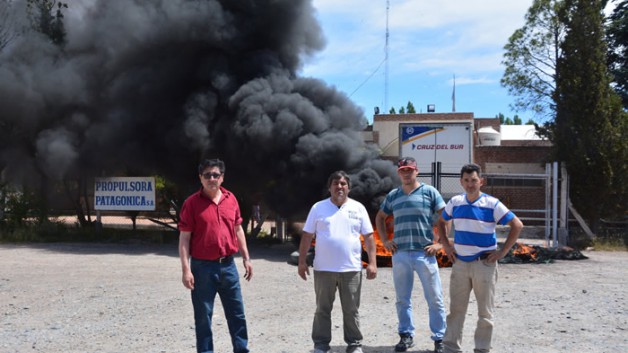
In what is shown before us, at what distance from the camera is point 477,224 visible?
4777 millimetres

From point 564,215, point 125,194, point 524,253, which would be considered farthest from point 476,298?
point 125,194

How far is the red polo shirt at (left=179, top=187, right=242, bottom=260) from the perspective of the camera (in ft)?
14.9

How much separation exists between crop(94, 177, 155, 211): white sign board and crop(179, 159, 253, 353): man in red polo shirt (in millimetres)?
10756

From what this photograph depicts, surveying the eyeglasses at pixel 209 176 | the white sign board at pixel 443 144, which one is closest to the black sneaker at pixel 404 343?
the eyeglasses at pixel 209 176

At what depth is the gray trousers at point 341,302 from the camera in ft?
15.8

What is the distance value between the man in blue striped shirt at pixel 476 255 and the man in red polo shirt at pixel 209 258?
5.68 feet

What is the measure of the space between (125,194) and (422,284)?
11609 mm

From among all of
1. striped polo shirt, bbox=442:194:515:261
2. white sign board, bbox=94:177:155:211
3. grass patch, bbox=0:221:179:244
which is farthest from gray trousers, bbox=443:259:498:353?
grass patch, bbox=0:221:179:244

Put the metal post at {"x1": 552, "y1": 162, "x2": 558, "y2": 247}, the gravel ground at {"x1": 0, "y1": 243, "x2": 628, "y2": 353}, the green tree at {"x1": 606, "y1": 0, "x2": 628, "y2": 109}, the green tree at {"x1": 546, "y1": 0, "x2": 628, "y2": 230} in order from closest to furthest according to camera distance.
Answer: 1. the gravel ground at {"x1": 0, "y1": 243, "x2": 628, "y2": 353}
2. the metal post at {"x1": 552, "y1": 162, "x2": 558, "y2": 247}
3. the green tree at {"x1": 546, "y1": 0, "x2": 628, "y2": 230}
4. the green tree at {"x1": 606, "y1": 0, "x2": 628, "y2": 109}

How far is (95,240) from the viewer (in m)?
15.7

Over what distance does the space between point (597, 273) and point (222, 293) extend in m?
7.73

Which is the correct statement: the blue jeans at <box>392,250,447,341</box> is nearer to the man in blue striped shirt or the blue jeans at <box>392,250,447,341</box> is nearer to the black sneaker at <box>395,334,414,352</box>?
the black sneaker at <box>395,334,414,352</box>

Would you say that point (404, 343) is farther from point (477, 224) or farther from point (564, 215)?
point (564, 215)

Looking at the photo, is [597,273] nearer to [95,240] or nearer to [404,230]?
[404,230]
